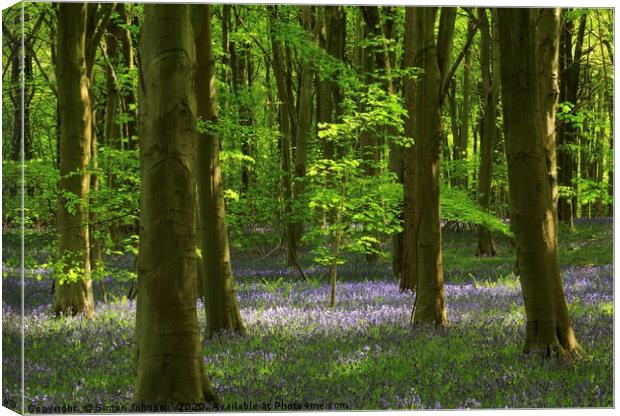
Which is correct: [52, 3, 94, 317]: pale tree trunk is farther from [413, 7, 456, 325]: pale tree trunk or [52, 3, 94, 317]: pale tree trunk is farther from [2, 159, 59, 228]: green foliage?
[413, 7, 456, 325]: pale tree trunk

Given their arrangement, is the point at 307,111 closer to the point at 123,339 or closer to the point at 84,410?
the point at 123,339

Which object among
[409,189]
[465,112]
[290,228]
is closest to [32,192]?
[290,228]

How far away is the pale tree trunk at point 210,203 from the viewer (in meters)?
8.10

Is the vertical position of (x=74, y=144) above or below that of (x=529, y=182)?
above

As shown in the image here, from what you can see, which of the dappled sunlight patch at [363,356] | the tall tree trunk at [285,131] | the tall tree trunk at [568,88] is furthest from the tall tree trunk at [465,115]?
the dappled sunlight patch at [363,356]

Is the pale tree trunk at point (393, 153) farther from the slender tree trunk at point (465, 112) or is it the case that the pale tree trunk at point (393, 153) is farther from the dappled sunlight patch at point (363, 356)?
the dappled sunlight patch at point (363, 356)

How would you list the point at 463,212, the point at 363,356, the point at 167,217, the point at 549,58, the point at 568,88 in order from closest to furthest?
1. the point at 167,217
2. the point at 363,356
3. the point at 549,58
4. the point at 463,212
5. the point at 568,88

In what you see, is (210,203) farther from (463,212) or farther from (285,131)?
(285,131)

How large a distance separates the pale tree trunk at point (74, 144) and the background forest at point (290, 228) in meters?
0.03

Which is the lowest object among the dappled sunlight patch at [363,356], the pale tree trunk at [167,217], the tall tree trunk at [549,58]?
the dappled sunlight patch at [363,356]

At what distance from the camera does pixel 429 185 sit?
29.3 ft

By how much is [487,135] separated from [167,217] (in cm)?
1169

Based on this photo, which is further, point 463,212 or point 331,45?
point 331,45

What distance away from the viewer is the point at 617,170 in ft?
23.5
